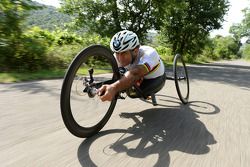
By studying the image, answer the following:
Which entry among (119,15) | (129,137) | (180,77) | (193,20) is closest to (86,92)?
(129,137)

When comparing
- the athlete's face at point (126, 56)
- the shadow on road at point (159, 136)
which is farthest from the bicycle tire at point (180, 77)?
the athlete's face at point (126, 56)

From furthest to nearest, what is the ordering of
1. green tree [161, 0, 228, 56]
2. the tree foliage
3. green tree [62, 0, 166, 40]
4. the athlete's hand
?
the tree foliage, green tree [161, 0, 228, 56], green tree [62, 0, 166, 40], the athlete's hand

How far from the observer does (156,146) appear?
3049 mm

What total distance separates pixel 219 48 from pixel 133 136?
98.9 meters

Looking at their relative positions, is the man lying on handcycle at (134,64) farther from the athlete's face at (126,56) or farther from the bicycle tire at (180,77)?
the bicycle tire at (180,77)

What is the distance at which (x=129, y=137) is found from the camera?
3.25 meters

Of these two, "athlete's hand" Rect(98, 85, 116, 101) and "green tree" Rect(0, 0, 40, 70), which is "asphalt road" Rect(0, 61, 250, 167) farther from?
"green tree" Rect(0, 0, 40, 70)

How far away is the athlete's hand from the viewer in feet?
9.66

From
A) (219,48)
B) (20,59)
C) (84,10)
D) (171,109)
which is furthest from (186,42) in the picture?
(219,48)

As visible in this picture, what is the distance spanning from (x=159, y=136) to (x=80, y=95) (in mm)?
1073

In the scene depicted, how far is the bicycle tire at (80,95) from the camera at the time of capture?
274 cm

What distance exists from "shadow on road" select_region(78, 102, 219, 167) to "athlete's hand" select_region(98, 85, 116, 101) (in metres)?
0.48

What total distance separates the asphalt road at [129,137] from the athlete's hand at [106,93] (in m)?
0.48

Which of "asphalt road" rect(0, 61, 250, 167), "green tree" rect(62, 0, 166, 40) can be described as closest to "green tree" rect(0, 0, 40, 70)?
"asphalt road" rect(0, 61, 250, 167)
